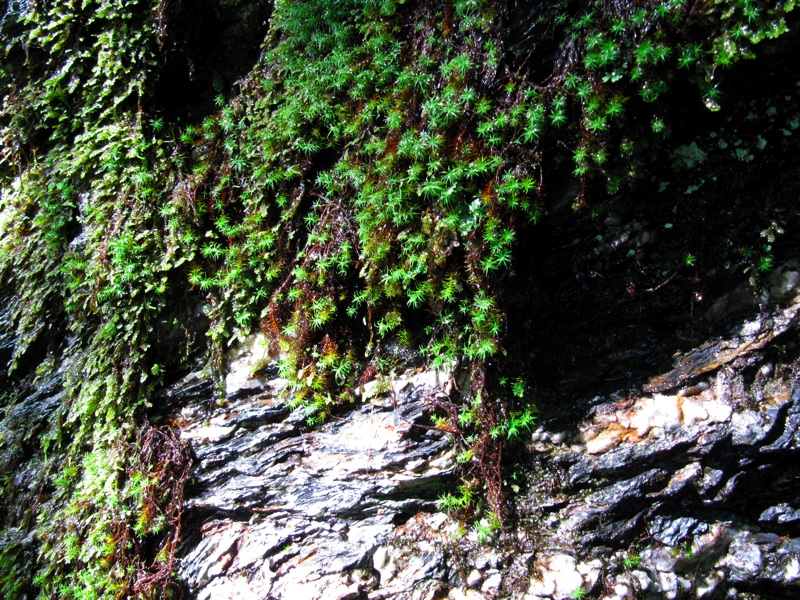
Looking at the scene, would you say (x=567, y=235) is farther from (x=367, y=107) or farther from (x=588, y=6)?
(x=367, y=107)

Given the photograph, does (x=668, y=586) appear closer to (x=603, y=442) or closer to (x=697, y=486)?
(x=697, y=486)

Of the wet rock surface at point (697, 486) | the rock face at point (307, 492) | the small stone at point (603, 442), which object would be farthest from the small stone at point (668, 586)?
the rock face at point (307, 492)

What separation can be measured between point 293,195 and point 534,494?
2418mm

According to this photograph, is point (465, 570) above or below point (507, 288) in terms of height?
below

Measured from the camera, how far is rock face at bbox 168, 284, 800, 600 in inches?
101

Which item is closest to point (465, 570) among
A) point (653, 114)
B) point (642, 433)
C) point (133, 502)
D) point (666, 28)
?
point (642, 433)

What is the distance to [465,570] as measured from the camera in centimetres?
276

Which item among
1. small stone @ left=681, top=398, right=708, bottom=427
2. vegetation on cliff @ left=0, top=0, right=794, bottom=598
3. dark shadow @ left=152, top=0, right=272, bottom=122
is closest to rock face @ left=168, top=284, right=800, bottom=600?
small stone @ left=681, top=398, right=708, bottom=427

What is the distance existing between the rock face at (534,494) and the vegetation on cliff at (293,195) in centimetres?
22

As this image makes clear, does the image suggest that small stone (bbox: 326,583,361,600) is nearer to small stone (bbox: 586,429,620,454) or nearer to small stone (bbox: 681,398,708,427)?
small stone (bbox: 586,429,620,454)

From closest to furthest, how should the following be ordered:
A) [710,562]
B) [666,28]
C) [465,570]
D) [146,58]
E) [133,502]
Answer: [666,28]
[710,562]
[465,570]
[133,502]
[146,58]

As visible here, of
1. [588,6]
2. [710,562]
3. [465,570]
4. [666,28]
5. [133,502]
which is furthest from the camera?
[133,502]

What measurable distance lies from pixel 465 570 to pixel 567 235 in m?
2.06

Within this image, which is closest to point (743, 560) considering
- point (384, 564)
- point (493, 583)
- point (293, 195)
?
point (493, 583)
